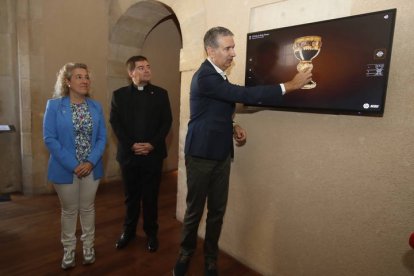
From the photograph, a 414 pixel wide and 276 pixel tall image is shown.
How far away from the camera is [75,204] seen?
2.26 metres

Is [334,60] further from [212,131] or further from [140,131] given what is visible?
[140,131]

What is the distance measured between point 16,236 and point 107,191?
4.96 ft

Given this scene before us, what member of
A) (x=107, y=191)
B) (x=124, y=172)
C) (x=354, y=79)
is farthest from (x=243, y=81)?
(x=107, y=191)

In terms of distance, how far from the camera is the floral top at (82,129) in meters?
2.21

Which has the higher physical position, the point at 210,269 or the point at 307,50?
the point at 307,50

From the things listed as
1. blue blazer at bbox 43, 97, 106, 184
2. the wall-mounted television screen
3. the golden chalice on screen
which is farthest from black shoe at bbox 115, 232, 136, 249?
the golden chalice on screen

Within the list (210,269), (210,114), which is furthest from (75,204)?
(210,114)

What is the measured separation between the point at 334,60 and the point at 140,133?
5.27ft

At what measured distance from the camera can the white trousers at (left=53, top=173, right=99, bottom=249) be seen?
7.22 feet

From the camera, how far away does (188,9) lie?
2887 millimetres

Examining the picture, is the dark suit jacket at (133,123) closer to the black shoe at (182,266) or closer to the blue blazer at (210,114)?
the blue blazer at (210,114)

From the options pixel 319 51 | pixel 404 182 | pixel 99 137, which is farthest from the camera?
pixel 99 137

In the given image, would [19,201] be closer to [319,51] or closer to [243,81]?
[243,81]

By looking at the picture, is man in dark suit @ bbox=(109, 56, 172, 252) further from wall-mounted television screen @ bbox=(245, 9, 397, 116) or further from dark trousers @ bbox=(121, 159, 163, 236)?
wall-mounted television screen @ bbox=(245, 9, 397, 116)
